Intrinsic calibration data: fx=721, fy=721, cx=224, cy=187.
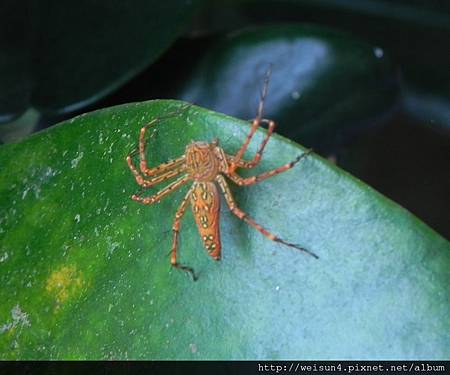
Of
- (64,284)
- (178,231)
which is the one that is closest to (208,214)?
(178,231)

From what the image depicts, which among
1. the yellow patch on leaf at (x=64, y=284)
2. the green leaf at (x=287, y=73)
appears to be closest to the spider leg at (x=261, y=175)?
the yellow patch on leaf at (x=64, y=284)

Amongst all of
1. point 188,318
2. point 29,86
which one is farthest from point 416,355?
point 29,86

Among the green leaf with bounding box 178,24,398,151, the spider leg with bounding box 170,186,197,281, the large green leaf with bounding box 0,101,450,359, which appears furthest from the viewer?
the green leaf with bounding box 178,24,398,151

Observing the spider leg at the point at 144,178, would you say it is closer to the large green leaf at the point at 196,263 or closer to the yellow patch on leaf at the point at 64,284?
the large green leaf at the point at 196,263

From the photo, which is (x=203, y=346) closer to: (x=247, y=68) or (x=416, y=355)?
(x=416, y=355)

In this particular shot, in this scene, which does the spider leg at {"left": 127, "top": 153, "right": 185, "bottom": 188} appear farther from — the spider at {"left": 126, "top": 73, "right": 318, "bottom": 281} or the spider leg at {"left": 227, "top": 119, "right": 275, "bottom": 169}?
the spider leg at {"left": 227, "top": 119, "right": 275, "bottom": 169}

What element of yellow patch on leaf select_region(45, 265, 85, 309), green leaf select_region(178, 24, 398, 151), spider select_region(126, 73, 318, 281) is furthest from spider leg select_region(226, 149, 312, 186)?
green leaf select_region(178, 24, 398, 151)
